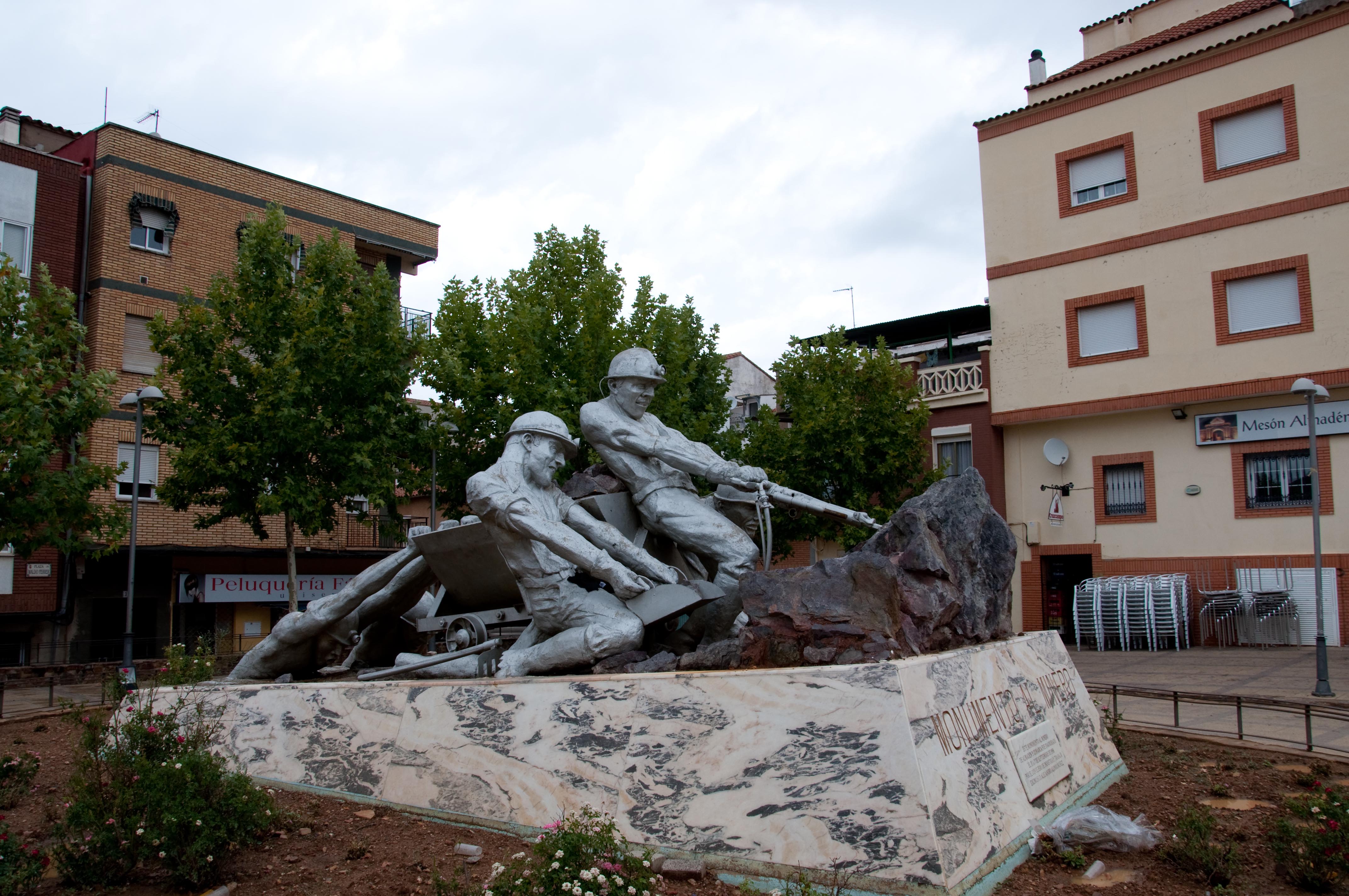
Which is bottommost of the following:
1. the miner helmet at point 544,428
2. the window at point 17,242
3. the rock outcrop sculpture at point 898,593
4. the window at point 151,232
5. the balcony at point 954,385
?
the rock outcrop sculpture at point 898,593

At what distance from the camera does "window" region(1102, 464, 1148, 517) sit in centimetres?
2112

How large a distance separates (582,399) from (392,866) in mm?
13094

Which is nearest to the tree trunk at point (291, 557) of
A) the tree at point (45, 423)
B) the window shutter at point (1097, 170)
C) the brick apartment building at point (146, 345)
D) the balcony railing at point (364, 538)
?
the tree at point (45, 423)

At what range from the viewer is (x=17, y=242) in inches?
858

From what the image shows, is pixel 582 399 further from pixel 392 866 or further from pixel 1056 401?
pixel 392 866

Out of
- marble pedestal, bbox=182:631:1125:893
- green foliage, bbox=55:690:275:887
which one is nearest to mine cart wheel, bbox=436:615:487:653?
marble pedestal, bbox=182:631:1125:893

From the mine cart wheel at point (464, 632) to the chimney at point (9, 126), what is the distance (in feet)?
77.2

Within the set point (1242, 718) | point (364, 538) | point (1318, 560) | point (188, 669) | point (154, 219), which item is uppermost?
point (154, 219)

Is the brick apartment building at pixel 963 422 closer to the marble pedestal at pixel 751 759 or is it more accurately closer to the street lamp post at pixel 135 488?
the street lamp post at pixel 135 488

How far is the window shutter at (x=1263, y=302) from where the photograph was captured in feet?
63.1

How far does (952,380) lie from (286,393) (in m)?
14.7

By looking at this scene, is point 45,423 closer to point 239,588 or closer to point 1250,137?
point 239,588

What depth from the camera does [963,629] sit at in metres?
5.67

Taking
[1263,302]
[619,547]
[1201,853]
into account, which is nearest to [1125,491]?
[1263,302]
